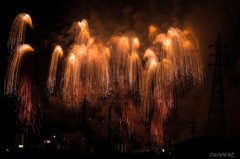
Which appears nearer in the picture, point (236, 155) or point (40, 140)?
point (236, 155)

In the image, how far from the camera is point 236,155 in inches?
1129

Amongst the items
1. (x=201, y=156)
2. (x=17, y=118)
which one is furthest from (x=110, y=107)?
(x=17, y=118)

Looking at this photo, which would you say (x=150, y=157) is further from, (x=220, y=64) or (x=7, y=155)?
(x=7, y=155)

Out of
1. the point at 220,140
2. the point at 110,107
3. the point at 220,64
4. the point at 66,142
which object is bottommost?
the point at 66,142

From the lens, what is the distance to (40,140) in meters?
63.2

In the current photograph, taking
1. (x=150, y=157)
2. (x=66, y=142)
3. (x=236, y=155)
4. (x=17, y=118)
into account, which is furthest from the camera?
(x=66, y=142)

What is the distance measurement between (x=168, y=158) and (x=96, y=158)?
9708 millimetres

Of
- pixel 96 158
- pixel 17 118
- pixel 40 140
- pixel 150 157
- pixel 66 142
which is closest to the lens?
pixel 96 158

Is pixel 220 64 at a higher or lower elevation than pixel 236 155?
higher

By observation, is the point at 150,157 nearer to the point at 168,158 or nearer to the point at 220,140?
the point at 168,158

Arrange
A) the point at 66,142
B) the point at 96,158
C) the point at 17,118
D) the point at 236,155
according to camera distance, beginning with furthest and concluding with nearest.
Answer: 1. the point at 66,142
2. the point at 17,118
3. the point at 96,158
4. the point at 236,155

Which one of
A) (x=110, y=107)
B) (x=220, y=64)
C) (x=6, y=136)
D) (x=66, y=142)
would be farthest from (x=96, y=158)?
(x=66, y=142)

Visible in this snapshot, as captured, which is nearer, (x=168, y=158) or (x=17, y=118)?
(x=168, y=158)

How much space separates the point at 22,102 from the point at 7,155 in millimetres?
6505
